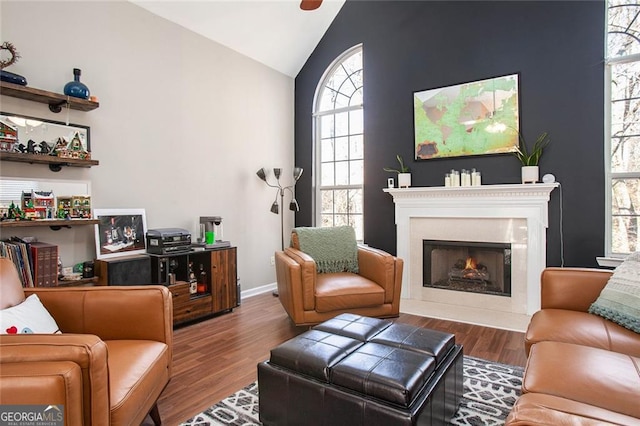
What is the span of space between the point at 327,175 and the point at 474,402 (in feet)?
11.4

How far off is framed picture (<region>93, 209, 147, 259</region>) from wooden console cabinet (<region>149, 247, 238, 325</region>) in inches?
8.1

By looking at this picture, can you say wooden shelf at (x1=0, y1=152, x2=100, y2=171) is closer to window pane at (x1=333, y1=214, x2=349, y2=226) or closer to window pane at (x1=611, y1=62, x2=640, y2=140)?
window pane at (x1=333, y1=214, x2=349, y2=226)

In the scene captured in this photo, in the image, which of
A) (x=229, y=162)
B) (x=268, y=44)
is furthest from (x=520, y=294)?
(x=268, y=44)

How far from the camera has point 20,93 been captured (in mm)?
2520

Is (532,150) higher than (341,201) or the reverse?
higher

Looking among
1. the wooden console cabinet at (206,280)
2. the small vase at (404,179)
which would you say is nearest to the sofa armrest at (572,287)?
the small vase at (404,179)

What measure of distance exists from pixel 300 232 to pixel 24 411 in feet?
8.64

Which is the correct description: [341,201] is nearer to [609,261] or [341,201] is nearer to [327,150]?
[327,150]

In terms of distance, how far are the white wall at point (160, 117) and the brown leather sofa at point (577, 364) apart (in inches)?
127

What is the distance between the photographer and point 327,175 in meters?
4.95

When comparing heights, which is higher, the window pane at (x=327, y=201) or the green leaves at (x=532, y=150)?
the green leaves at (x=532, y=150)

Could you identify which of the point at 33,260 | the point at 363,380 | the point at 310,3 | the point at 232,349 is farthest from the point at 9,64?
the point at 363,380

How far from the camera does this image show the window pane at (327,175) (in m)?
4.92

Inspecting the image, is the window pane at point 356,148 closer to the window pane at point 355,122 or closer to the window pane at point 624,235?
the window pane at point 355,122
